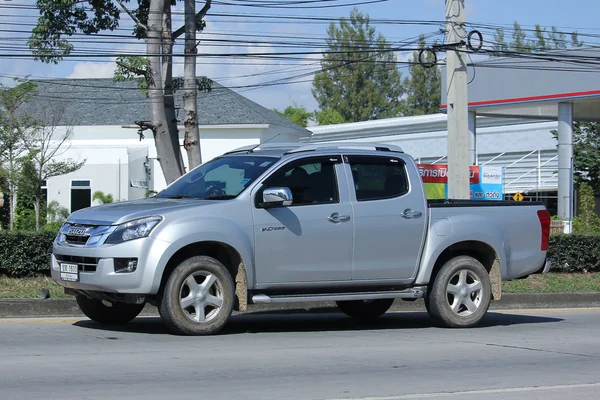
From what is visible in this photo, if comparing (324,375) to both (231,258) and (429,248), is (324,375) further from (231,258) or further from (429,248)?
(429,248)

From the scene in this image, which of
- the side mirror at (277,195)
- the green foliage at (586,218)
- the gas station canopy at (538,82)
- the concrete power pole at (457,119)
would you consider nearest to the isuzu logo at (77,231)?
the side mirror at (277,195)

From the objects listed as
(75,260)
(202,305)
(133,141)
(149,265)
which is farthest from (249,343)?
(133,141)

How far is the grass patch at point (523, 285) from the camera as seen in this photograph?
42.8 ft

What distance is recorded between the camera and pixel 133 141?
4806 centimetres

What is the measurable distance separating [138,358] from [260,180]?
257 cm

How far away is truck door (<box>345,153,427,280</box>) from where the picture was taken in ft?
34.3

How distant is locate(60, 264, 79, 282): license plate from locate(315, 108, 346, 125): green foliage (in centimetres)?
7057

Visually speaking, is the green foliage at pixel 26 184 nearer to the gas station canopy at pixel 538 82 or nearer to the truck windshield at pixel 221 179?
the gas station canopy at pixel 538 82

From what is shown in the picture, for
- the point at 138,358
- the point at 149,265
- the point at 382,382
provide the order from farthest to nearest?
the point at 149,265 < the point at 138,358 < the point at 382,382

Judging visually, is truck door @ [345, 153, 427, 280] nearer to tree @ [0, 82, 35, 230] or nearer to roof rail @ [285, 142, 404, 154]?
roof rail @ [285, 142, 404, 154]

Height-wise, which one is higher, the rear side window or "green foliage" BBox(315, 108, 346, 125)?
"green foliage" BBox(315, 108, 346, 125)

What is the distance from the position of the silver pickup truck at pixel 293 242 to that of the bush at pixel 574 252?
6.99 meters

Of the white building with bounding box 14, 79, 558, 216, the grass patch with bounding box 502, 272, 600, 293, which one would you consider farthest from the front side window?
the white building with bounding box 14, 79, 558, 216

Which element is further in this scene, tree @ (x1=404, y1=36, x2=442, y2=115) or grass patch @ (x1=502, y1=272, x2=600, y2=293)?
tree @ (x1=404, y1=36, x2=442, y2=115)
